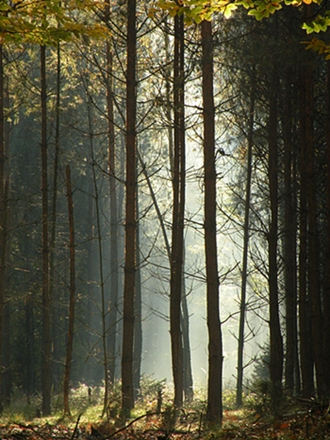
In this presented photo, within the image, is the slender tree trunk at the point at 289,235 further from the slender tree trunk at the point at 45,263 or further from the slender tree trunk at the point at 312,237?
the slender tree trunk at the point at 45,263

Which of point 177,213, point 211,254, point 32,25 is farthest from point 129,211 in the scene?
point 32,25

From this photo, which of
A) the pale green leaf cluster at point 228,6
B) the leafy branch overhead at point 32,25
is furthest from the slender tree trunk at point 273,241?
the pale green leaf cluster at point 228,6

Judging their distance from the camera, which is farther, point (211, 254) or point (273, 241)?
point (273, 241)

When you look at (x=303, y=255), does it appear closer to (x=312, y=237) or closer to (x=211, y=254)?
(x=312, y=237)

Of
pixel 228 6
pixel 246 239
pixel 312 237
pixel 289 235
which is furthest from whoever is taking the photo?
pixel 246 239

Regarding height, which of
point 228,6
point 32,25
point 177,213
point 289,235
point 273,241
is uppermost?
point 32,25

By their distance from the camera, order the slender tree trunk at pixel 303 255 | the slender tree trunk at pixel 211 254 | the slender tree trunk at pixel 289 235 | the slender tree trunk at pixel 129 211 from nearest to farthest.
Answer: the slender tree trunk at pixel 211 254, the slender tree trunk at pixel 303 255, the slender tree trunk at pixel 129 211, the slender tree trunk at pixel 289 235

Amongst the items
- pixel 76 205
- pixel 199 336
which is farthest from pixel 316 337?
pixel 199 336

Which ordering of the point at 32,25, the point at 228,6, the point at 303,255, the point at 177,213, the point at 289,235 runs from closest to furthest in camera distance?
the point at 228,6, the point at 32,25, the point at 303,255, the point at 289,235, the point at 177,213

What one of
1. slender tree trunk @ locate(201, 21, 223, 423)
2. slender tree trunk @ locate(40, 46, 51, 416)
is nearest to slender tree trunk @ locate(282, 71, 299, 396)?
slender tree trunk @ locate(201, 21, 223, 423)

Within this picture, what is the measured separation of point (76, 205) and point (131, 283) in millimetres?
14280

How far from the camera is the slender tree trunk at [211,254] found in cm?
785

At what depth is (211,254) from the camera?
8.00m

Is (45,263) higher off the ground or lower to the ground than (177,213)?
lower
